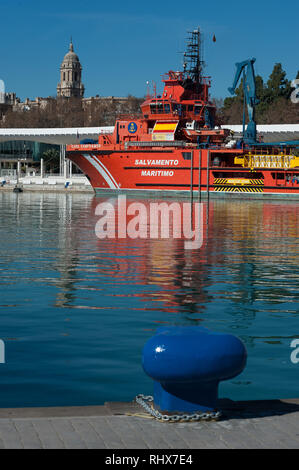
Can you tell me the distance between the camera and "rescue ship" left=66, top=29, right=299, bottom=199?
2108 inches

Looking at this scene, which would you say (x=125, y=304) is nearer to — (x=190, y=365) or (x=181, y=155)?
(x=190, y=365)

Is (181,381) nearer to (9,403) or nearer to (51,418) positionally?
(51,418)

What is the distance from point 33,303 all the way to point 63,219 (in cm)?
1967

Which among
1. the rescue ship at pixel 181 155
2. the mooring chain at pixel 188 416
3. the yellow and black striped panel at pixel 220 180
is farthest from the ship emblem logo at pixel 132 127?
the mooring chain at pixel 188 416

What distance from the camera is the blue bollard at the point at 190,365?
17.5 feet

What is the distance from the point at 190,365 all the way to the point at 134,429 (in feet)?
2.14

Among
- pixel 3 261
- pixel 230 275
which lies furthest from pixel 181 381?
pixel 3 261

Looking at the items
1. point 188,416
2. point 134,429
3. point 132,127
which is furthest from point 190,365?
point 132,127

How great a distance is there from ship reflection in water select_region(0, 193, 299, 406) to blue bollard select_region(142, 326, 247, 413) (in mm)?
1384

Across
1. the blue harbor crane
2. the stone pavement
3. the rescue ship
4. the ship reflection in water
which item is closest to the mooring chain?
the stone pavement

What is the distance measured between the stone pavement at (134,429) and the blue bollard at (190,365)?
24cm

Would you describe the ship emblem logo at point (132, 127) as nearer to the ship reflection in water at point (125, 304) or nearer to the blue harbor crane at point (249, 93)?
the blue harbor crane at point (249, 93)

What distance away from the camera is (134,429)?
520 centimetres
